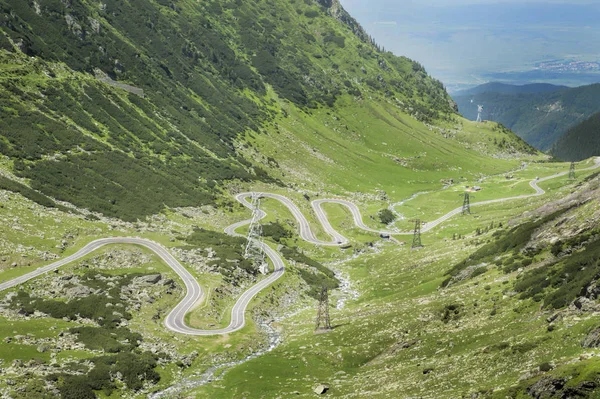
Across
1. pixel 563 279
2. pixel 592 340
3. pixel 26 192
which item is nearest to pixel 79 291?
pixel 26 192

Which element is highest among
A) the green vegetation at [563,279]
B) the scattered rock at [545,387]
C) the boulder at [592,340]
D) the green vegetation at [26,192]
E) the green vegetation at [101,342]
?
the green vegetation at [26,192]

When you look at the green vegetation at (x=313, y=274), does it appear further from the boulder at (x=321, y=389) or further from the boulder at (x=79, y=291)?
the boulder at (x=321, y=389)

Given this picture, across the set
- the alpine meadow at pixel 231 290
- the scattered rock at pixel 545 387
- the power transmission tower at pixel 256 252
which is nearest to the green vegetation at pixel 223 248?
the alpine meadow at pixel 231 290

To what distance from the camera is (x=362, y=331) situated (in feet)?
280

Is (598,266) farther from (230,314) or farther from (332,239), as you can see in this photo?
(332,239)

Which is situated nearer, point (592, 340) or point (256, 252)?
point (592, 340)

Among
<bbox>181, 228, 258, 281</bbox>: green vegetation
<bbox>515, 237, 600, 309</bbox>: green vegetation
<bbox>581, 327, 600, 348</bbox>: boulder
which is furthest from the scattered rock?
<bbox>181, 228, 258, 281</bbox>: green vegetation

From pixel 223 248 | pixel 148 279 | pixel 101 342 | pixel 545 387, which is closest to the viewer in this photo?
pixel 545 387

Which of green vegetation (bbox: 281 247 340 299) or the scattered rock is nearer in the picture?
the scattered rock

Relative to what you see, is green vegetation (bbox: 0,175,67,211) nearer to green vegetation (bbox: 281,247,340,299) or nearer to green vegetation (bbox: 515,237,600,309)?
green vegetation (bbox: 281,247,340,299)

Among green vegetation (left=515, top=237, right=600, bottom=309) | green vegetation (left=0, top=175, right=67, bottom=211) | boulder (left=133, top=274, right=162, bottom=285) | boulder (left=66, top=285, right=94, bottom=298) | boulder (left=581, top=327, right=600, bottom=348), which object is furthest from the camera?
green vegetation (left=0, top=175, right=67, bottom=211)

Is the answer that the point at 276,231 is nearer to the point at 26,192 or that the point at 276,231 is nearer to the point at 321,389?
the point at 26,192

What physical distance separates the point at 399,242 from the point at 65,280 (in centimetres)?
11289

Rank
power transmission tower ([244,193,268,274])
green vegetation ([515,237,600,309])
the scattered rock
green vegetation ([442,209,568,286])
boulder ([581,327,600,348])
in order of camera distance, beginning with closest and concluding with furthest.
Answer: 1. the scattered rock
2. boulder ([581,327,600,348])
3. green vegetation ([515,237,600,309])
4. green vegetation ([442,209,568,286])
5. power transmission tower ([244,193,268,274])
